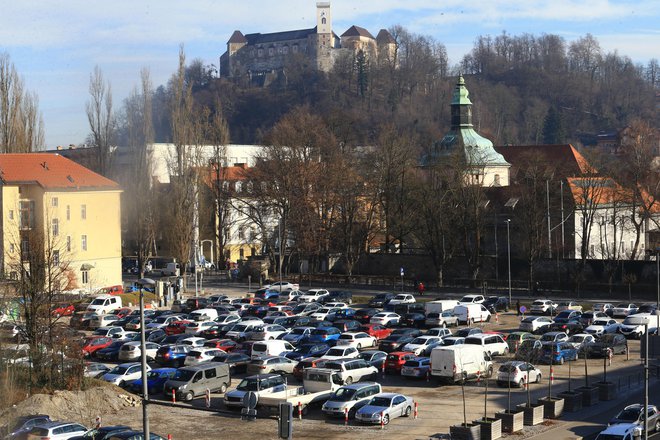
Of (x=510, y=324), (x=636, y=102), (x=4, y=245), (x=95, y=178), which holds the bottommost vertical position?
(x=510, y=324)

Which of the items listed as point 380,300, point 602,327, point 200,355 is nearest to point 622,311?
point 602,327

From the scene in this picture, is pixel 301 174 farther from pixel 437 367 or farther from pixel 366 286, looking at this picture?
pixel 437 367

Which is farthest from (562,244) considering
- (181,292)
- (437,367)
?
(437,367)

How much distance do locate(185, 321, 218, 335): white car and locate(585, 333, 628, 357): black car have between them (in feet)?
58.5

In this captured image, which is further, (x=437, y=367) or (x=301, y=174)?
(x=301, y=174)

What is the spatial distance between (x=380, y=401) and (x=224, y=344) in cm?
1415

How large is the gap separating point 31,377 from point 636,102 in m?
171

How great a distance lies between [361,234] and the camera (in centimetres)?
7244

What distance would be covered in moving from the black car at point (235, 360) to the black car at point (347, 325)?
28.9 ft

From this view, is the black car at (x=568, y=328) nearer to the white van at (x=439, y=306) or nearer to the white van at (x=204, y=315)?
the white van at (x=439, y=306)

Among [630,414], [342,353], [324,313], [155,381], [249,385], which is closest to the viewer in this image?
[630,414]

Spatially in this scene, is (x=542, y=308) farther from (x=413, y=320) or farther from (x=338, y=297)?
(x=338, y=297)

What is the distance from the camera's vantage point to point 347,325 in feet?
150

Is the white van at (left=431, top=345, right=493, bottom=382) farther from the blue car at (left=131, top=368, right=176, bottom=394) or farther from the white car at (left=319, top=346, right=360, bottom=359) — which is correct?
the blue car at (left=131, top=368, right=176, bottom=394)
